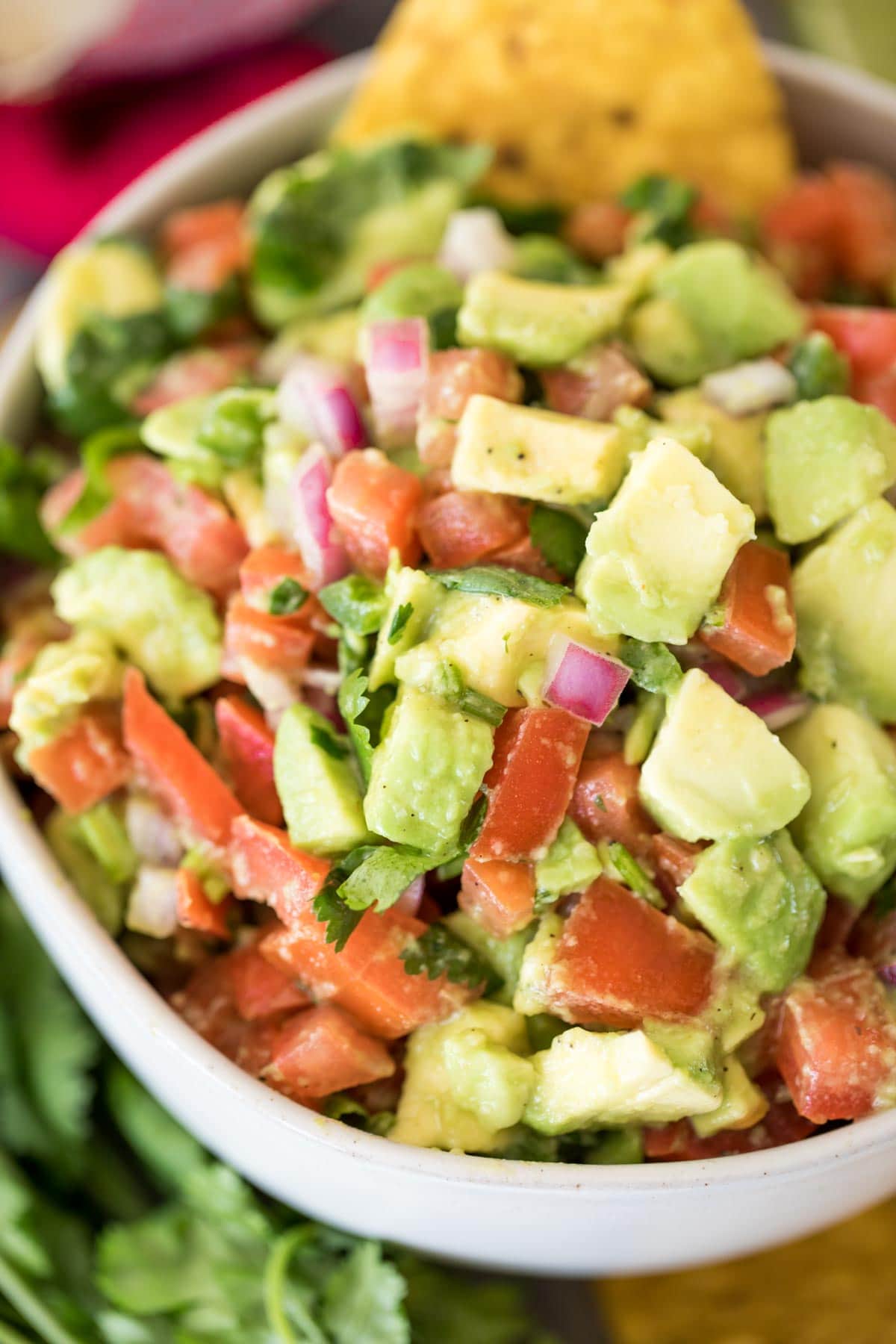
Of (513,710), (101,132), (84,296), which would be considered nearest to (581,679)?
(513,710)

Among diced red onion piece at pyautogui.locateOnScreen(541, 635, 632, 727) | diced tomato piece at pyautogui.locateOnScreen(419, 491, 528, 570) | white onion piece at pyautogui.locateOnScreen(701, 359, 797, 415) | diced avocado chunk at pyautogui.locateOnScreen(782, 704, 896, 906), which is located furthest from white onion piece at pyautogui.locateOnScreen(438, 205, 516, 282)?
diced avocado chunk at pyautogui.locateOnScreen(782, 704, 896, 906)

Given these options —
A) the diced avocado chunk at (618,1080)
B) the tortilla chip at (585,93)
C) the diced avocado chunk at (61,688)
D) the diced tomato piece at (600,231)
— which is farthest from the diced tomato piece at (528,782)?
the tortilla chip at (585,93)

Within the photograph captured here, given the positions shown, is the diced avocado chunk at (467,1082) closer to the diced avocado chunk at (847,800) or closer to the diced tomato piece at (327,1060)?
the diced tomato piece at (327,1060)

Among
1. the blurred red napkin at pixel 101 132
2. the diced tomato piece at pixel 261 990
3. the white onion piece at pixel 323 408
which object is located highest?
the blurred red napkin at pixel 101 132

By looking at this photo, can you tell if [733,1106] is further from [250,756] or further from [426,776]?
[250,756]

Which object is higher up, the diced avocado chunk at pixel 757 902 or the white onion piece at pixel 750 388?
the white onion piece at pixel 750 388

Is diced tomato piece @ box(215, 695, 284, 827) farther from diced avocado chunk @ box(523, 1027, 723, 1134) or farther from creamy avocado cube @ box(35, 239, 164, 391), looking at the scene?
creamy avocado cube @ box(35, 239, 164, 391)

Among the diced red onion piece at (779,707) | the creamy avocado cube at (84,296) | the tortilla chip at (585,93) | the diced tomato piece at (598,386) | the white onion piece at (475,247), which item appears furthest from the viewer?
the tortilla chip at (585,93)
